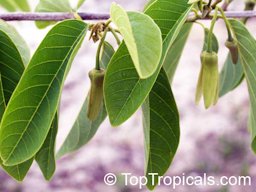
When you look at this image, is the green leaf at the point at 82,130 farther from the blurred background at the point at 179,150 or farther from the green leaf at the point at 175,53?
the blurred background at the point at 179,150

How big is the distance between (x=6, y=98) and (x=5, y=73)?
0.05 metres

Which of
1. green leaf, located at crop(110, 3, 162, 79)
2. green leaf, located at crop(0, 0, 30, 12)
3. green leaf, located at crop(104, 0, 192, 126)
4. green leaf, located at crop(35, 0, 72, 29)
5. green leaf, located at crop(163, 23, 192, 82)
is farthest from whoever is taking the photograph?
green leaf, located at crop(0, 0, 30, 12)

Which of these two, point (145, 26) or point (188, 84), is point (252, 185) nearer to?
point (188, 84)

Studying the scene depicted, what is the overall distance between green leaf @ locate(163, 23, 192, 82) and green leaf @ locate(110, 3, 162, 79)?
2.38 ft

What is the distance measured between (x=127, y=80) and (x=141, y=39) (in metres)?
0.14

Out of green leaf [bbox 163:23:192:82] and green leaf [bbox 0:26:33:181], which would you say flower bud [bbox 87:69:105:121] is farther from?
green leaf [bbox 163:23:192:82]

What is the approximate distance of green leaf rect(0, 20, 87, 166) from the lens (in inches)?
35.6

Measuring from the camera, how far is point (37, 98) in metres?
0.93

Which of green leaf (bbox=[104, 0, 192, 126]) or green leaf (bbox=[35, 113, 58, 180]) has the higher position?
green leaf (bbox=[104, 0, 192, 126])

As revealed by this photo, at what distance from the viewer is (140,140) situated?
15.4ft

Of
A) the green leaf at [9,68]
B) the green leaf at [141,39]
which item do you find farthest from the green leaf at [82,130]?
the green leaf at [141,39]

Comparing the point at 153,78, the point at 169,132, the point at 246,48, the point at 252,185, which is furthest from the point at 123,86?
the point at 252,185

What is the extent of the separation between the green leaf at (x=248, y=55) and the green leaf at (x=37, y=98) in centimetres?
34

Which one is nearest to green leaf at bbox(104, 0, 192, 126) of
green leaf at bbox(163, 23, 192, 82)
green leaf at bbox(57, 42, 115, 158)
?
green leaf at bbox(57, 42, 115, 158)
